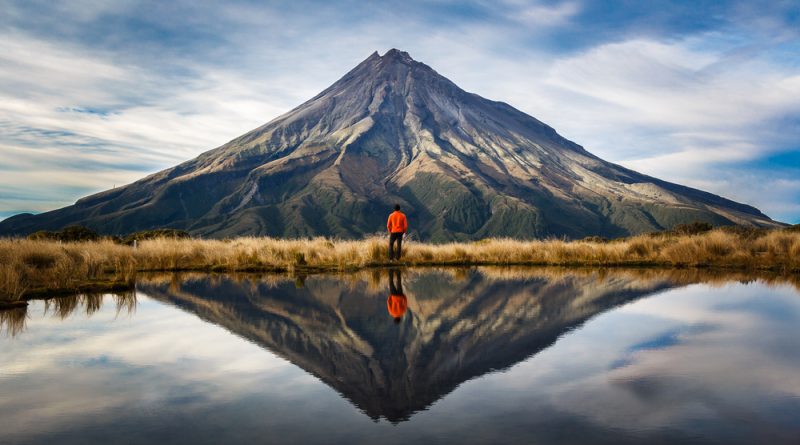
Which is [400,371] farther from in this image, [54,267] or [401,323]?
[54,267]

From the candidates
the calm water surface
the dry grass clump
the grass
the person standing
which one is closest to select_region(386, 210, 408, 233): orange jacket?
the person standing

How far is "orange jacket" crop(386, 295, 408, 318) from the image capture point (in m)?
9.96

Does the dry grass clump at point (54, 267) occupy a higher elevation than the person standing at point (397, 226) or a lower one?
lower

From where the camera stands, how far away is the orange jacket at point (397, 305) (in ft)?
32.7

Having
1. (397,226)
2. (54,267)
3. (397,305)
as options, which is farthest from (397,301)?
(54,267)

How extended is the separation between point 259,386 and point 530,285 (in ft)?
34.2

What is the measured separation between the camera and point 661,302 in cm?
1184

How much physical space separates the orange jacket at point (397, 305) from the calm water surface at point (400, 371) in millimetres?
82

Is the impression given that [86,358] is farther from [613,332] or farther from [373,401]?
[613,332]

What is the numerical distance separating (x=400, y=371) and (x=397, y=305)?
192 inches

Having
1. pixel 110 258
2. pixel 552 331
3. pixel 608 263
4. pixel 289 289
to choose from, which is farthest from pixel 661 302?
pixel 110 258

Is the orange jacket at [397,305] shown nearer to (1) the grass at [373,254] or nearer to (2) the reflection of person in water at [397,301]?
(2) the reflection of person in water at [397,301]

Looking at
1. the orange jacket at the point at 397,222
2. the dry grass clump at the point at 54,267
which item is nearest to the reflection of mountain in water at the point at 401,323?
the dry grass clump at the point at 54,267

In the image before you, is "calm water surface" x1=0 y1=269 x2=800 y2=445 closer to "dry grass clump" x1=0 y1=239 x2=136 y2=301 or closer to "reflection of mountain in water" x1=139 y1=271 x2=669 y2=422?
"reflection of mountain in water" x1=139 y1=271 x2=669 y2=422
